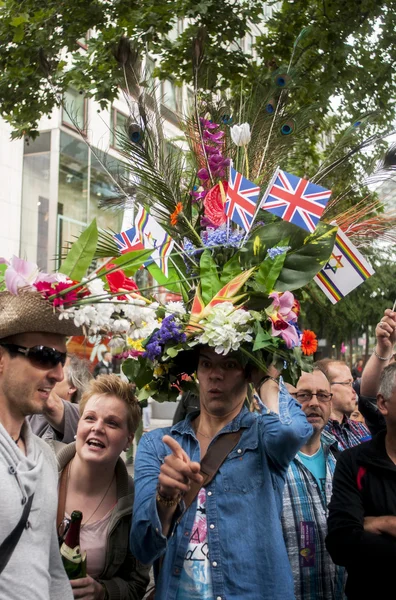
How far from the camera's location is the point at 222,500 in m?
2.54

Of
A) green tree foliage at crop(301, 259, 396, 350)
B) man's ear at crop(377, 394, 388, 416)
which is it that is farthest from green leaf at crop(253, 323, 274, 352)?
green tree foliage at crop(301, 259, 396, 350)

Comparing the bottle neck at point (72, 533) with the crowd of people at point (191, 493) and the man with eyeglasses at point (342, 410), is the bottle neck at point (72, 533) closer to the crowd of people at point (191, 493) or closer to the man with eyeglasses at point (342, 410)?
the crowd of people at point (191, 493)

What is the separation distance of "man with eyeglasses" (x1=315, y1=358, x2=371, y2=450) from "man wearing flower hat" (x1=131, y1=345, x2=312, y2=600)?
1406mm

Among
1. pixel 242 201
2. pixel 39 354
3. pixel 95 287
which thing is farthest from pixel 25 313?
pixel 242 201

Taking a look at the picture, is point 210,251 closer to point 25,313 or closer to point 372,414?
point 25,313

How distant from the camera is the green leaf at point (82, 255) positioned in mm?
2297

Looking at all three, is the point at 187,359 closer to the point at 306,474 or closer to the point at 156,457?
the point at 156,457

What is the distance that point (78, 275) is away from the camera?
7.53 ft

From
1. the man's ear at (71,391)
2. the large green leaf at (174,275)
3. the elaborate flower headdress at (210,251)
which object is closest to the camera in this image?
the elaborate flower headdress at (210,251)

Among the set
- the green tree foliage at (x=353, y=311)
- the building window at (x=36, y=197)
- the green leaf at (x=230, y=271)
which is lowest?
the green leaf at (x=230, y=271)

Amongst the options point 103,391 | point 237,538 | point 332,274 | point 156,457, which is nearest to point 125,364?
point 103,391

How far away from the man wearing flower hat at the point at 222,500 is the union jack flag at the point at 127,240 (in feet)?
2.44

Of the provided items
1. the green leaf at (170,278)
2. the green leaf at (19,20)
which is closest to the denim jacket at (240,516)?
the green leaf at (170,278)

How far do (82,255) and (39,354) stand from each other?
0.38 m
